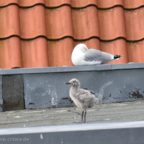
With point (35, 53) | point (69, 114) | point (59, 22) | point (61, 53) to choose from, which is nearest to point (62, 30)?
point (59, 22)

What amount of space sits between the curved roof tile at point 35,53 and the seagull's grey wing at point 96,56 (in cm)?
42

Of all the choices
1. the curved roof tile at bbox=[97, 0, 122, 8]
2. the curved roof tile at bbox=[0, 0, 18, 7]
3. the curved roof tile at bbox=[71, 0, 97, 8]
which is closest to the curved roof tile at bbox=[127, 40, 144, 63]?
the curved roof tile at bbox=[97, 0, 122, 8]

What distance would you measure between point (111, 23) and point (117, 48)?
0.33m

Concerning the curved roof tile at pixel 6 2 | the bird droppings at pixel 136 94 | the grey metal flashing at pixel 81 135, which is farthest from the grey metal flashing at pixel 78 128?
the curved roof tile at pixel 6 2

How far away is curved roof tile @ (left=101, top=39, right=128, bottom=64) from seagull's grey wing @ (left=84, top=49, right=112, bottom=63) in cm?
21

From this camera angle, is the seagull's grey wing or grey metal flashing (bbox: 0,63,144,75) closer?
grey metal flashing (bbox: 0,63,144,75)

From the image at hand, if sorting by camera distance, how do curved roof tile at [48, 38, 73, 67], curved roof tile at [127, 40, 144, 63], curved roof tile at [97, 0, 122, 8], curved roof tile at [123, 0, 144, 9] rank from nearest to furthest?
curved roof tile at [48, 38, 73, 67], curved roof tile at [127, 40, 144, 63], curved roof tile at [97, 0, 122, 8], curved roof tile at [123, 0, 144, 9]

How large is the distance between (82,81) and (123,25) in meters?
0.98

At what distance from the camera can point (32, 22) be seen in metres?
4.14

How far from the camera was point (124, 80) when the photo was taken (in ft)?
11.7

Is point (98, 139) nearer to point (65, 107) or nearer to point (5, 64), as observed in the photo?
point (65, 107)

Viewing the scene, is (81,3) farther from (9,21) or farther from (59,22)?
(9,21)

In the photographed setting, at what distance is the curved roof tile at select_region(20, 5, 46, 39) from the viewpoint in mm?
4043

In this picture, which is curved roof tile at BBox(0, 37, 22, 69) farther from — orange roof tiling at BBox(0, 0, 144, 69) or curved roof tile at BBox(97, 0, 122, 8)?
curved roof tile at BBox(97, 0, 122, 8)
